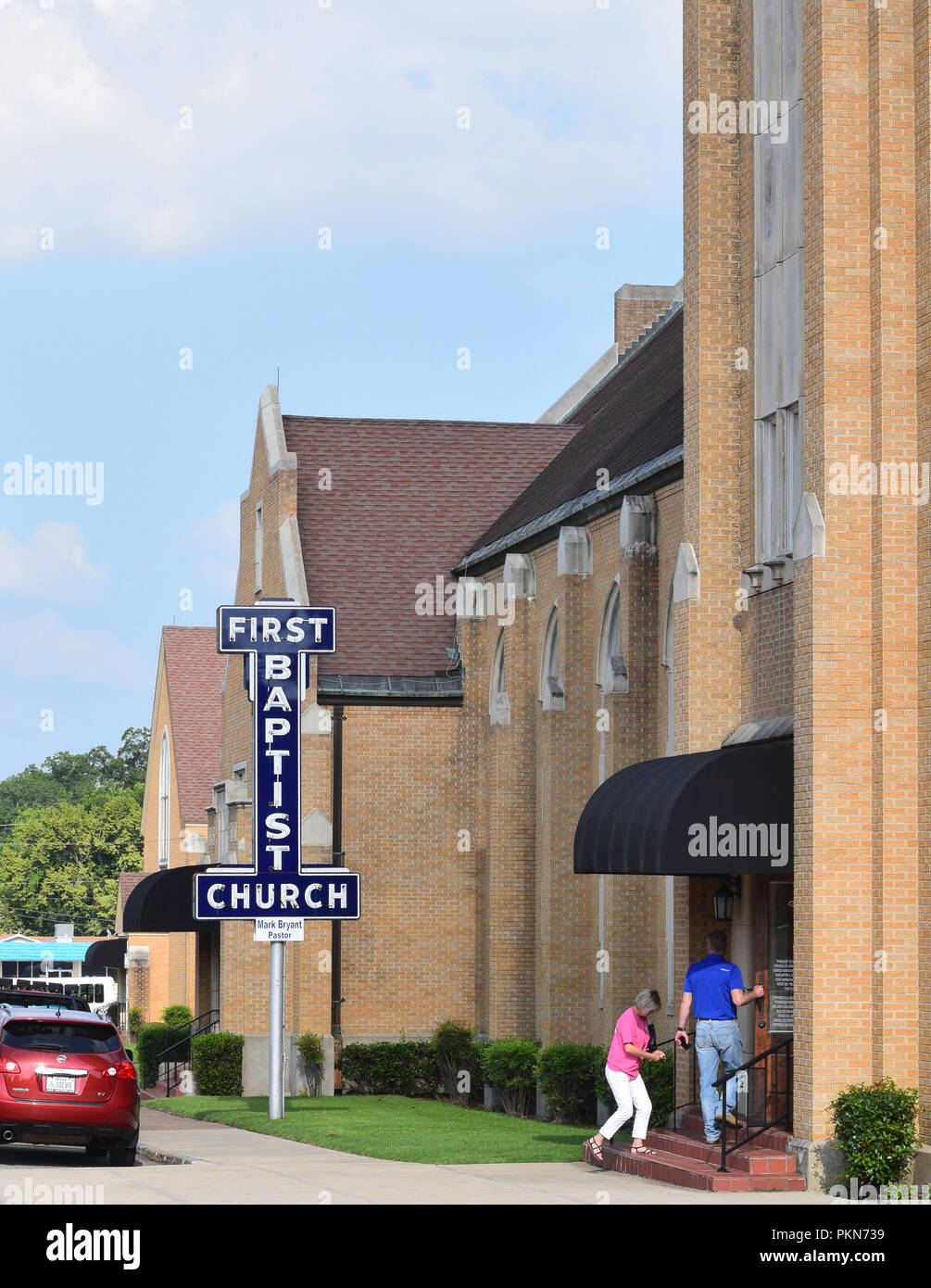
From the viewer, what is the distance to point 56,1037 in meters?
19.3

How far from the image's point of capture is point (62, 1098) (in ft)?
62.0

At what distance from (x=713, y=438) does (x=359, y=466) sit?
1719 cm

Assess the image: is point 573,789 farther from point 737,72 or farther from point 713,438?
point 737,72

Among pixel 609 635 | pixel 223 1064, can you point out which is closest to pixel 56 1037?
pixel 609 635

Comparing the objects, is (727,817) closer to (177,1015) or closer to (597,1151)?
(597,1151)

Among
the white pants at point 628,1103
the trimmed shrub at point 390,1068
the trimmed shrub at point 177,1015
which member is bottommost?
the trimmed shrub at point 177,1015

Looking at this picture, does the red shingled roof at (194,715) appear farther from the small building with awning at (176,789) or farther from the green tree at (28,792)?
the green tree at (28,792)

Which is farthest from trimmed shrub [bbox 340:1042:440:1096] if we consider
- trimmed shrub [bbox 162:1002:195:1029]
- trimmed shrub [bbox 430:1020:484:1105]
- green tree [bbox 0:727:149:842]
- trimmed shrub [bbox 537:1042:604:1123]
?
green tree [bbox 0:727:149:842]

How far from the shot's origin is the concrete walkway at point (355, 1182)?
1477 cm

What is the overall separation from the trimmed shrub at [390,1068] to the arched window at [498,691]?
5886mm

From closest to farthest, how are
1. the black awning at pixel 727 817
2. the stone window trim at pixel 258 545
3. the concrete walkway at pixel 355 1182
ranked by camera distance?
the concrete walkway at pixel 355 1182 < the black awning at pixel 727 817 < the stone window trim at pixel 258 545

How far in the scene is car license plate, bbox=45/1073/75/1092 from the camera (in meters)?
18.9

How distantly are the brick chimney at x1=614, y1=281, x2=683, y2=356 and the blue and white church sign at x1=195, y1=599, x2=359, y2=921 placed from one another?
17.7 meters

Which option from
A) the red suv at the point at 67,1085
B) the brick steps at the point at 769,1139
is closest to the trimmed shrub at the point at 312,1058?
the red suv at the point at 67,1085
